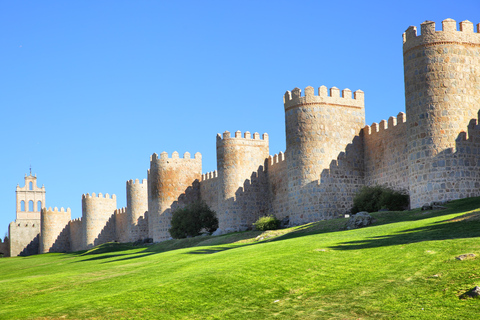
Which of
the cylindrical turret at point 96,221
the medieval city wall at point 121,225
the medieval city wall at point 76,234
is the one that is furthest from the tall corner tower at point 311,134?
the medieval city wall at point 76,234

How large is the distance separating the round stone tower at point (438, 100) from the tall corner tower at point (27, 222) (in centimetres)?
6399

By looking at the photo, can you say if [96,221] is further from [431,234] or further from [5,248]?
[431,234]

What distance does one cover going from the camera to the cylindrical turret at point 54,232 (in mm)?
73500

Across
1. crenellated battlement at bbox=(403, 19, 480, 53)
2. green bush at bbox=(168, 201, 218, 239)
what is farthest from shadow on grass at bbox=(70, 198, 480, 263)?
green bush at bbox=(168, 201, 218, 239)

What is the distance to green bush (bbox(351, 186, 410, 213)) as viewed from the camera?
28516mm

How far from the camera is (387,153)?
102 feet

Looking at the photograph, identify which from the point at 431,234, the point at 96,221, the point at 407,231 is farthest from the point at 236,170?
the point at 96,221

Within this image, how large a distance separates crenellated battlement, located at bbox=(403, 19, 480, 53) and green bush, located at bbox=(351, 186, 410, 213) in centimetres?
677

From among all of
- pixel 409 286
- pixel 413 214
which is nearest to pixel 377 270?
pixel 409 286

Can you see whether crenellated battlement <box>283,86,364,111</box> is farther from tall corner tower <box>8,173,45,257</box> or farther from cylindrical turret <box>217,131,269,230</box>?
tall corner tower <box>8,173,45,257</box>

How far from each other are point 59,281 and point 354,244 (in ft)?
25.9

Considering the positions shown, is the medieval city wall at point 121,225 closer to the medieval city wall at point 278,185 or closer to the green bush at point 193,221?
the green bush at point 193,221

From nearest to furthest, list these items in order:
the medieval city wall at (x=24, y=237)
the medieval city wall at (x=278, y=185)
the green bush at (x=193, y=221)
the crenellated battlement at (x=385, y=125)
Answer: the crenellated battlement at (x=385, y=125) < the medieval city wall at (x=278, y=185) < the green bush at (x=193, y=221) < the medieval city wall at (x=24, y=237)

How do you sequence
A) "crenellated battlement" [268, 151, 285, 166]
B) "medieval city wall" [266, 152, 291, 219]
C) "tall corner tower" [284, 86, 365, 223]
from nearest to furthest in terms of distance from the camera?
"tall corner tower" [284, 86, 365, 223] → "medieval city wall" [266, 152, 291, 219] → "crenellated battlement" [268, 151, 285, 166]
